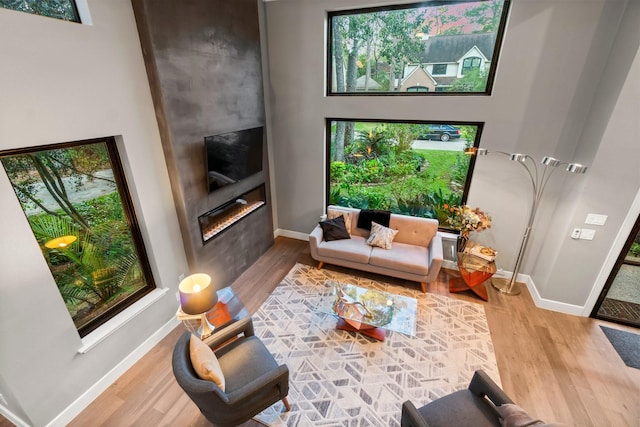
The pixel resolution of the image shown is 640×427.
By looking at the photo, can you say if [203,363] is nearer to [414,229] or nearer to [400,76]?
[414,229]

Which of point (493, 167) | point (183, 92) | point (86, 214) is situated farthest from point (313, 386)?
point (493, 167)

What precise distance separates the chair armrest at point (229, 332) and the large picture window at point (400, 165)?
9.29 feet

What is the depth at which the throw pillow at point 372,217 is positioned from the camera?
428 centimetres

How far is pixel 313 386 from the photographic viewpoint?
263 cm

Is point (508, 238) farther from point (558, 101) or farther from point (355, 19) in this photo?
point (355, 19)

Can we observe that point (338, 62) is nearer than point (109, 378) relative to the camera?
No

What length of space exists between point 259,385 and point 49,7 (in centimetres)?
313

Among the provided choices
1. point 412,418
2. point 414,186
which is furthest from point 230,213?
point 412,418

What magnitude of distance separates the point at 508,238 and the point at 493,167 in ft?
3.47

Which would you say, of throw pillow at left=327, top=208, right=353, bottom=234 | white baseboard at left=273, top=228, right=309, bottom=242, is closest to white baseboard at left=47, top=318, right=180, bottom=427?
white baseboard at left=273, top=228, right=309, bottom=242

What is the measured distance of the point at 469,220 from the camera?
12.2 ft

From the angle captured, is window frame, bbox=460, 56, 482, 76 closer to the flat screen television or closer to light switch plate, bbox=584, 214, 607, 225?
light switch plate, bbox=584, 214, 607, 225

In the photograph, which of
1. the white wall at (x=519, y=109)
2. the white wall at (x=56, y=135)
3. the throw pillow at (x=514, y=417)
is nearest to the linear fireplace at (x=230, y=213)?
the white wall at (x=56, y=135)

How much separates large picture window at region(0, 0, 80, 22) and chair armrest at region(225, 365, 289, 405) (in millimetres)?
2975
